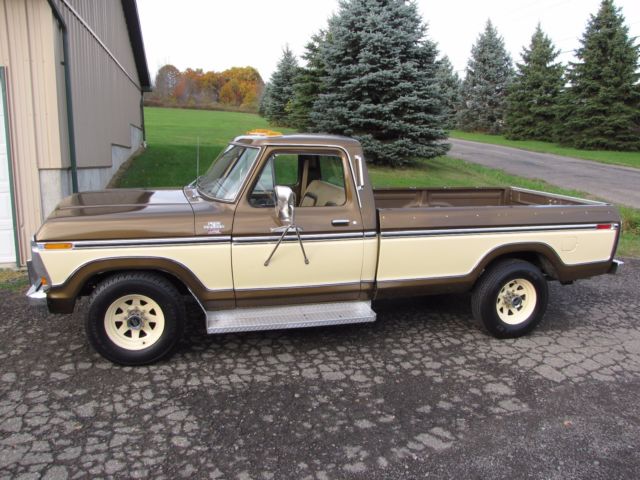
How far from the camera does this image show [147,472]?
3176 mm

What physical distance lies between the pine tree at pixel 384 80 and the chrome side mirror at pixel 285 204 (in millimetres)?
11291

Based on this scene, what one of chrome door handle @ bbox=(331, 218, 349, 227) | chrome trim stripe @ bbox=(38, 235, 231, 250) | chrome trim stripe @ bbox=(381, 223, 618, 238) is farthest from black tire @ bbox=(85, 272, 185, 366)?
chrome trim stripe @ bbox=(381, 223, 618, 238)

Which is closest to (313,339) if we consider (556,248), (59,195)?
(556,248)

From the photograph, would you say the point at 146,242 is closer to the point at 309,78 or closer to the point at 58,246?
the point at 58,246

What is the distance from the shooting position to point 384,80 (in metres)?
15.0

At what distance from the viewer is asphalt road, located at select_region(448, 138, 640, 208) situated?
1752cm

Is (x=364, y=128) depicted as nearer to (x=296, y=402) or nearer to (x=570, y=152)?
(x=296, y=402)

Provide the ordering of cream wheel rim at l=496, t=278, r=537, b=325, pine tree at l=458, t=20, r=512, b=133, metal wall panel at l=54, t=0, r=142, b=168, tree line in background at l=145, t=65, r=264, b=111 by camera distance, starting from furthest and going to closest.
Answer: tree line in background at l=145, t=65, r=264, b=111
pine tree at l=458, t=20, r=512, b=133
metal wall panel at l=54, t=0, r=142, b=168
cream wheel rim at l=496, t=278, r=537, b=325

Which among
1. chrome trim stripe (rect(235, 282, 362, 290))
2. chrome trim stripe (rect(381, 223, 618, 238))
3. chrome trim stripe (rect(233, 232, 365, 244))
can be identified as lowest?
chrome trim stripe (rect(235, 282, 362, 290))

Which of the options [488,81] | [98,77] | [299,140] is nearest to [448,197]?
[299,140]

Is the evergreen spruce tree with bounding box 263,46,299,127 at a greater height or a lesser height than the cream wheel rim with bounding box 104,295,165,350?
greater

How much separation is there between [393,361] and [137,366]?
2203 mm

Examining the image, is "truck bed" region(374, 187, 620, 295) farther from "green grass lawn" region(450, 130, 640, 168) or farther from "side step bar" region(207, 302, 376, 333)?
"green grass lawn" region(450, 130, 640, 168)

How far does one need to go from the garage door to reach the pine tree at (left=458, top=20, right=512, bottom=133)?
41611 mm
